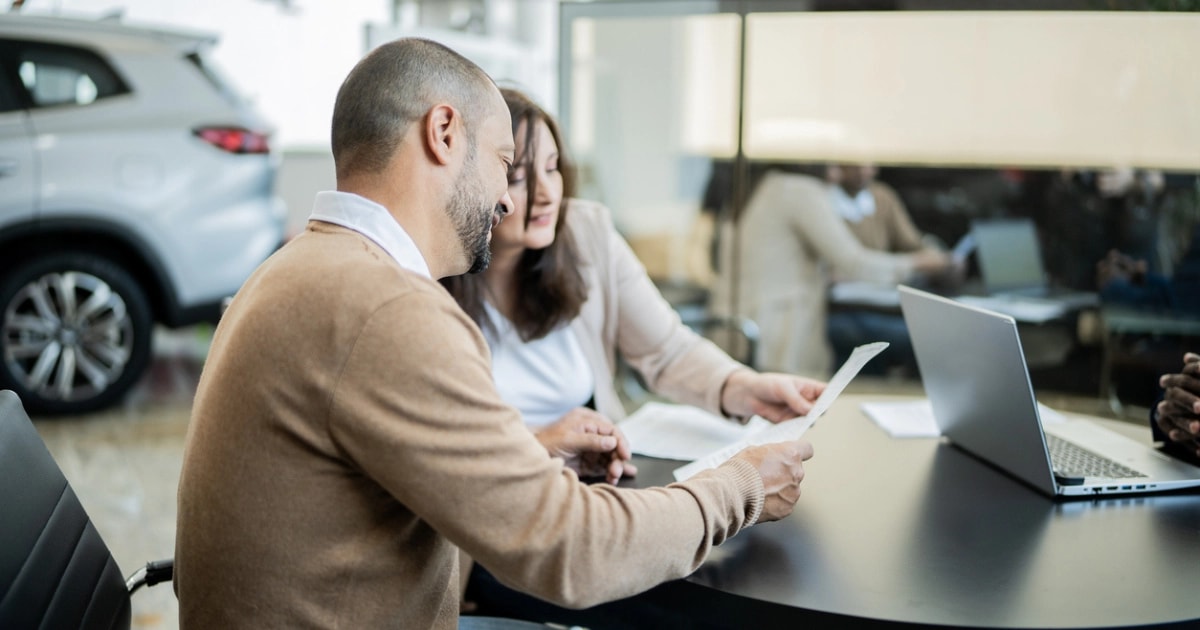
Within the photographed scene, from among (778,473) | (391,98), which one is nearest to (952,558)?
(778,473)

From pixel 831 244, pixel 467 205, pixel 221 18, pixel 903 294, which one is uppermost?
pixel 221 18

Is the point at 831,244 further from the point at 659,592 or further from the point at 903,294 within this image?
the point at 659,592

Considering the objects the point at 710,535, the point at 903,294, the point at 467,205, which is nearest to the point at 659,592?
the point at 710,535

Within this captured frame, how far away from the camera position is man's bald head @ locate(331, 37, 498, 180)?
1.09m

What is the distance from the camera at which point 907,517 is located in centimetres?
135

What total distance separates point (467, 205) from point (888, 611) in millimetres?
612

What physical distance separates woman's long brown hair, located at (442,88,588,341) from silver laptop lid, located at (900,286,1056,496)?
2.13 feet

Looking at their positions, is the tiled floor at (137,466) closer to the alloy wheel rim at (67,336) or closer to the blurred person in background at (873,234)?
the alloy wheel rim at (67,336)

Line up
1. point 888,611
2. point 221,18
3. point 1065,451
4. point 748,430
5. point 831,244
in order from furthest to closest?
point 221,18 < point 831,244 < point 748,430 < point 1065,451 < point 888,611

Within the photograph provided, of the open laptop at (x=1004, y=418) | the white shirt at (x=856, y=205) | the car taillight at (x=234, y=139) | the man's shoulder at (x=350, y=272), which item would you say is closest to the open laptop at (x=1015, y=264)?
the white shirt at (x=856, y=205)

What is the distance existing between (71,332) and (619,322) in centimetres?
301

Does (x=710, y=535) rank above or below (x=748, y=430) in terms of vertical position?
above

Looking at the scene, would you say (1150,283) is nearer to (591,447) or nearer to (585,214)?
(585,214)

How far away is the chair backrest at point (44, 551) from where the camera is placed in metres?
1.02
